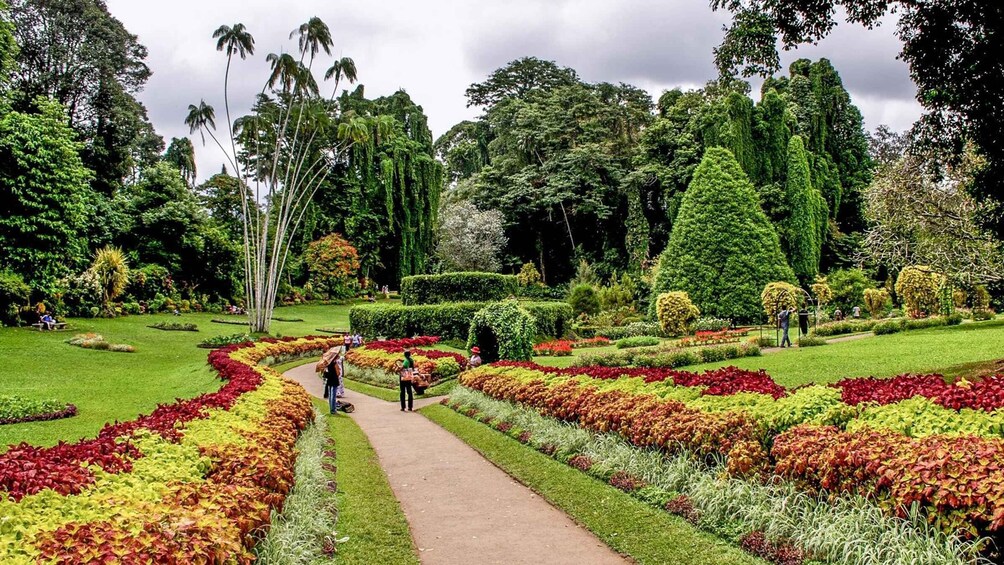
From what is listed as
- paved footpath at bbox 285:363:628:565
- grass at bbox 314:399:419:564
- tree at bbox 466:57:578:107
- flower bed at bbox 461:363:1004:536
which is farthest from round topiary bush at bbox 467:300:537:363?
tree at bbox 466:57:578:107

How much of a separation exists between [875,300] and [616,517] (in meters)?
27.5

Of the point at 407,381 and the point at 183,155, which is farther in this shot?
the point at 183,155

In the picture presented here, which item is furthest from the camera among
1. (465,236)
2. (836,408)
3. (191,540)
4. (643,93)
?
(643,93)

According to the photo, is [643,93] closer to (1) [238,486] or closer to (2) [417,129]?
(2) [417,129]

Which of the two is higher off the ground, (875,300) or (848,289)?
(848,289)

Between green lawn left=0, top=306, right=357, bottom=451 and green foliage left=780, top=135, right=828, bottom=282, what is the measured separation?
97.2 feet

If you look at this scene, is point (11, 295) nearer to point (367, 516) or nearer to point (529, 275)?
point (367, 516)

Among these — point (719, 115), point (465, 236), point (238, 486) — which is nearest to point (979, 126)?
point (238, 486)

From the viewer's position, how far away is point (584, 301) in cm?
3503

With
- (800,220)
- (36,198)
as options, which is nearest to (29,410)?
(36,198)

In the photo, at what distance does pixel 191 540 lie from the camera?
13.2ft

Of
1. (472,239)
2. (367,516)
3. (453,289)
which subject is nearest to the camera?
(367,516)

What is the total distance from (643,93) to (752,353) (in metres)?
36.3

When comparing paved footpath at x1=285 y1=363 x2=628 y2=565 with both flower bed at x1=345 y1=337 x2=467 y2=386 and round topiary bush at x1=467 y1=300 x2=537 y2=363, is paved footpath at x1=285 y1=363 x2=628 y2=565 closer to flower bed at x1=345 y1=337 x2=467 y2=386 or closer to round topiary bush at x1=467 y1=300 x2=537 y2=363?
round topiary bush at x1=467 y1=300 x2=537 y2=363
